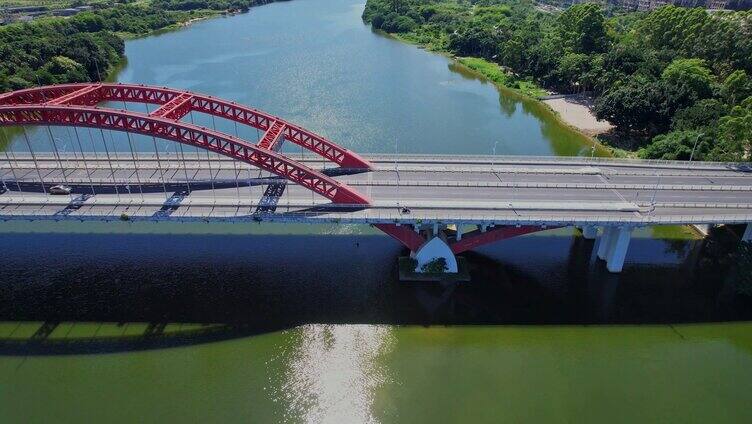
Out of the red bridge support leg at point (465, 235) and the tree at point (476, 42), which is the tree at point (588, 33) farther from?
the red bridge support leg at point (465, 235)

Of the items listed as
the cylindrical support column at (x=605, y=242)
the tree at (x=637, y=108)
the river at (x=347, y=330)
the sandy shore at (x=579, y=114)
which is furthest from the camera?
the sandy shore at (x=579, y=114)

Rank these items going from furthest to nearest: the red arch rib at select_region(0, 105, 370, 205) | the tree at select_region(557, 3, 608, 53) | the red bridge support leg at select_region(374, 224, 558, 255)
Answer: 1. the tree at select_region(557, 3, 608, 53)
2. the red bridge support leg at select_region(374, 224, 558, 255)
3. the red arch rib at select_region(0, 105, 370, 205)

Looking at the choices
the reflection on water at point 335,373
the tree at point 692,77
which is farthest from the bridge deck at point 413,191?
the tree at point 692,77

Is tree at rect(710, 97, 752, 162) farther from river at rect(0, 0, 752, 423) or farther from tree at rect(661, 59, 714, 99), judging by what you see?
tree at rect(661, 59, 714, 99)

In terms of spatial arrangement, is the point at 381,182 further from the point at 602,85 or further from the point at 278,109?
the point at 602,85

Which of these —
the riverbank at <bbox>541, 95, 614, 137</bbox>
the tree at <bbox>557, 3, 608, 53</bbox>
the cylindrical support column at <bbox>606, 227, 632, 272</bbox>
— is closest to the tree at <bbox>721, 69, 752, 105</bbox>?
the riverbank at <bbox>541, 95, 614, 137</bbox>

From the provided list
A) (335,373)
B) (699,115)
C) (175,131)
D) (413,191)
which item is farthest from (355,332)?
(699,115)
